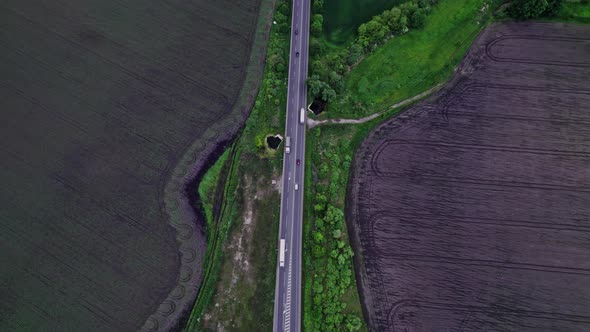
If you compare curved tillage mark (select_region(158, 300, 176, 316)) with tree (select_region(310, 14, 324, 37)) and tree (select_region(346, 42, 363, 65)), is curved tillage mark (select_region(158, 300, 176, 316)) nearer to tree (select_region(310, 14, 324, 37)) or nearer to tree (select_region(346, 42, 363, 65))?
tree (select_region(346, 42, 363, 65))

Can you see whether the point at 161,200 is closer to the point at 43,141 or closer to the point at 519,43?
the point at 43,141

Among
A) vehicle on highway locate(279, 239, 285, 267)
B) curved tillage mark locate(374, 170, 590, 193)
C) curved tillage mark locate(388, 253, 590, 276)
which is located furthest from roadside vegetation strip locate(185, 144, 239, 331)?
curved tillage mark locate(374, 170, 590, 193)

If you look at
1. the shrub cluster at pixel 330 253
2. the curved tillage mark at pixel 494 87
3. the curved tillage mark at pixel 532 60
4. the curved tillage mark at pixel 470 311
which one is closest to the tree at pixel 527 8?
the curved tillage mark at pixel 532 60

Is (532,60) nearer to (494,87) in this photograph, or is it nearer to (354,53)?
(494,87)

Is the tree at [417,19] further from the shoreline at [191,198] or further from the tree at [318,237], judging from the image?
the tree at [318,237]

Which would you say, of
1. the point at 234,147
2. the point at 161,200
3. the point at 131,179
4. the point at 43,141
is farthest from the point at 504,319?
the point at 43,141

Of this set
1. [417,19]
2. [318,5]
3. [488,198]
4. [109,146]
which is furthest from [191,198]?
[417,19]
